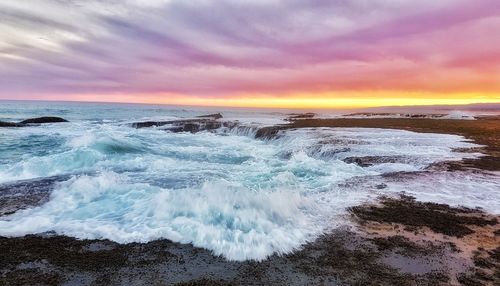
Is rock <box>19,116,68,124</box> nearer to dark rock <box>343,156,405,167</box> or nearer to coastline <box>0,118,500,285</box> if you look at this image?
dark rock <box>343,156,405,167</box>

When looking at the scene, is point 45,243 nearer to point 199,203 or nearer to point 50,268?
point 50,268

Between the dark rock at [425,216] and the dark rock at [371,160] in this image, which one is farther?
the dark rock at [371,160]

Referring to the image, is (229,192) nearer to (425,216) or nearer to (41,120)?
(425,216)

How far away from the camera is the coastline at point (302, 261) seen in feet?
20.9

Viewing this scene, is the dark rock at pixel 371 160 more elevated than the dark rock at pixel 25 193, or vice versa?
the dark rock at pixel 371 160

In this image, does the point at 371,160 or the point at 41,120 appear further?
the point at 41,120

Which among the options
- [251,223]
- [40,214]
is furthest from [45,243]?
[251,223]

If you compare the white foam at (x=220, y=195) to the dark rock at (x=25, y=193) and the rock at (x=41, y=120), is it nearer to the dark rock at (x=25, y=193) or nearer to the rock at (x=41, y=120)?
the dark rock at (x=25, y=193)

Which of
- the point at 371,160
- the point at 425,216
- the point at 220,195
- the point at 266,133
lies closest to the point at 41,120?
the point at 266,133

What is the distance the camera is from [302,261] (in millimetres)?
7102

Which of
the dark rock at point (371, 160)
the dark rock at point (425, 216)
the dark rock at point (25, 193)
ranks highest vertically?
the dark rock at point (371, 160)

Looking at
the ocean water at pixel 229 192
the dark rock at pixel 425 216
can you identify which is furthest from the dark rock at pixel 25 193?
the dark rock at pixel 425 216

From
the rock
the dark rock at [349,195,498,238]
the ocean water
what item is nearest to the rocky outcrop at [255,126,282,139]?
the ocean water

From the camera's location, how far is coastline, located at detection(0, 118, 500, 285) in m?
6.36
